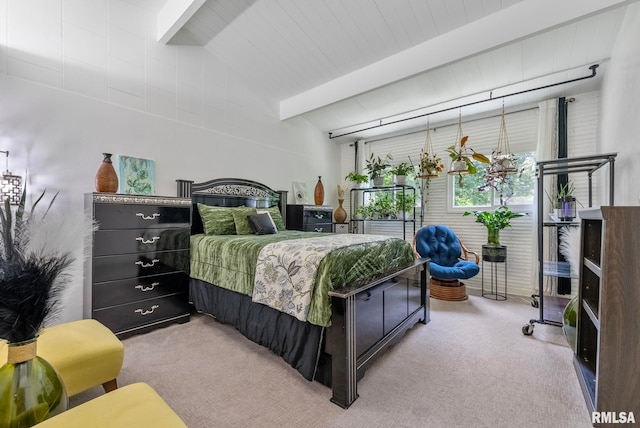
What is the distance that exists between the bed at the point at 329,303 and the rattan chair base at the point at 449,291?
1000 millimetres

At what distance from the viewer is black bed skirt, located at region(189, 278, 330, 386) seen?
181 centimetres

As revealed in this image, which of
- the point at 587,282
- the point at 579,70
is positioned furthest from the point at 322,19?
the point at 587,282

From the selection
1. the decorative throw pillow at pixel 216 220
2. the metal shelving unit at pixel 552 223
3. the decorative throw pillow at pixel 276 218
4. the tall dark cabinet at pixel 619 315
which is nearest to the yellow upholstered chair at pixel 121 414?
the tall dark cabinet at pixel 619 315

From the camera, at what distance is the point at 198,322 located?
2912mm

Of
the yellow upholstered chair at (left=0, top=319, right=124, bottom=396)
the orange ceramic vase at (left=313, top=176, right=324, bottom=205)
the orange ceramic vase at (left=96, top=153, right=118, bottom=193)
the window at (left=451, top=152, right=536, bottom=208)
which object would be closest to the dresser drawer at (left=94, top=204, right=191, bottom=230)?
the orange ceramic vase at (left=96, top=153, right=118, bottom=193)

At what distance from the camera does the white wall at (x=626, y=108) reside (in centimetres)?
208

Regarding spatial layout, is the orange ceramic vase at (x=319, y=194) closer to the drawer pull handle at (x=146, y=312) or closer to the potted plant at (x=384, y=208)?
the potted plant at (x=384, y=208)

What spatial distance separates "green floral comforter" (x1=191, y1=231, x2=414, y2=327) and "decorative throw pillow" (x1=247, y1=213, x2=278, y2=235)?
1.70 feet

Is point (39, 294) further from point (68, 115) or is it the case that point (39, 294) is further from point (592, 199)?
point (592, 199)

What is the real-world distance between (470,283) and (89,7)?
5939 mm

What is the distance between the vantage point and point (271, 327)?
2123 millimetres

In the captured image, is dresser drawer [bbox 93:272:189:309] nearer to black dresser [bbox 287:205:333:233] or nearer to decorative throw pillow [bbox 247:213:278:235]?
decorative throw pillow [bbox 247:213:278:235]

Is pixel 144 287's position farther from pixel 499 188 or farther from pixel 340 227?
pixel 499 188

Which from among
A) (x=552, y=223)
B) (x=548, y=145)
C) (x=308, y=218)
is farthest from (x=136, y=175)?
(x=548, y=145)
